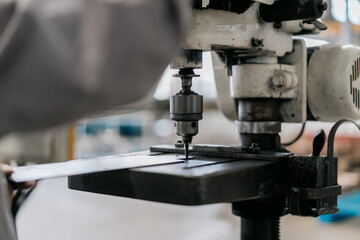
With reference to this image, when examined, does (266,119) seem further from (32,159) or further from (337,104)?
(32,159)

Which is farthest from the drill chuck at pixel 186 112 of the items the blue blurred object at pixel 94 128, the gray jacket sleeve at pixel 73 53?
the blue blurred object at pixel 94 128

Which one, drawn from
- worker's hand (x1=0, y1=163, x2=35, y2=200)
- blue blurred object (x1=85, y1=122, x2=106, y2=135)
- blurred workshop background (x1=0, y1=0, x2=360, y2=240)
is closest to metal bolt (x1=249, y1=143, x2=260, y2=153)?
worker's hand (x1=0, y1=163, x2=35, y2=200)

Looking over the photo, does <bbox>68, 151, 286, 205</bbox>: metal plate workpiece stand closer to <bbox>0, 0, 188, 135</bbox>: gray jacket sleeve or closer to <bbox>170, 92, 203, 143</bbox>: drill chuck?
<bbox>170, 92, 203, 143</bbox>: drill chuck

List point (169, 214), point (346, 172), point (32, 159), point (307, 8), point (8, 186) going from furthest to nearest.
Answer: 1. point (346, 172)
2. point (169, 214)
3. point (32, 159)
4. point (307, 8)
5. point (8, 186)

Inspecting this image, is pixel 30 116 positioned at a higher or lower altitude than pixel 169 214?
higher

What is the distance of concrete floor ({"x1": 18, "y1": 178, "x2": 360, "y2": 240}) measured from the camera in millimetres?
3398

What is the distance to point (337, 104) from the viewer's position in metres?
1.17

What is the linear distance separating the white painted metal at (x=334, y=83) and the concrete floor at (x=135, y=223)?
2314 mm

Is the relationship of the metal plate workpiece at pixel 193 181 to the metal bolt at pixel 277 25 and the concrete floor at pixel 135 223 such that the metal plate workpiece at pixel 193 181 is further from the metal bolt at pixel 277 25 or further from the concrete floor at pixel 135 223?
the concrete floor at pixel 135 223

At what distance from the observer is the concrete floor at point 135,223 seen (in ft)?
11.1

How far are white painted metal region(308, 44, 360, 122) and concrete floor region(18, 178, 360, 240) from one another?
2.31 m

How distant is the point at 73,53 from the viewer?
17.8 inches

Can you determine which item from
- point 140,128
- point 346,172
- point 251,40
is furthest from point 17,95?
point 140,128

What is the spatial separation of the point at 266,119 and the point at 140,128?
6.99m
